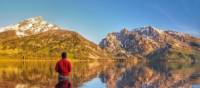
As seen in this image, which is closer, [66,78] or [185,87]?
[66,78]

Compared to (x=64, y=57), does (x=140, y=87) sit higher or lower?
lower

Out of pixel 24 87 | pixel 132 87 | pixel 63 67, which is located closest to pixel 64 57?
pixel 63 67

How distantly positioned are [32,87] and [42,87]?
60.1 inches

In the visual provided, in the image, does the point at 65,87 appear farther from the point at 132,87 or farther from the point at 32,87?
the point at 132,87

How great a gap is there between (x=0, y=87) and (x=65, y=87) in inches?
568

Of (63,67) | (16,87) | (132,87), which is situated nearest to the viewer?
(63,67)

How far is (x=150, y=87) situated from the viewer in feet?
217

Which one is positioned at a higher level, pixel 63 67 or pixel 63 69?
pixel 63 67

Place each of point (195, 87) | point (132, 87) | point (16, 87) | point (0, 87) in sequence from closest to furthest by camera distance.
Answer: point (0, 87), point (16, 87), point (132, 87), point (195, 87)

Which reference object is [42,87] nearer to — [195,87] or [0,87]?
[0,87]

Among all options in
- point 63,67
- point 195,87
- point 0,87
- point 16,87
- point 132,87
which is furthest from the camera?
point 195,87

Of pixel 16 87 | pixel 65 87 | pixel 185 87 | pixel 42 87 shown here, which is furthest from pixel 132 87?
pixel 65 87

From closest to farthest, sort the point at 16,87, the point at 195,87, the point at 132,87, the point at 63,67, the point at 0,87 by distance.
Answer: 1. the point at 63,67
2. the point at 0,87
3. the point at 16,87
4. the point at 132,87
5. the point at 195,87

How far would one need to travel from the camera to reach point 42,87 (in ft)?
183
